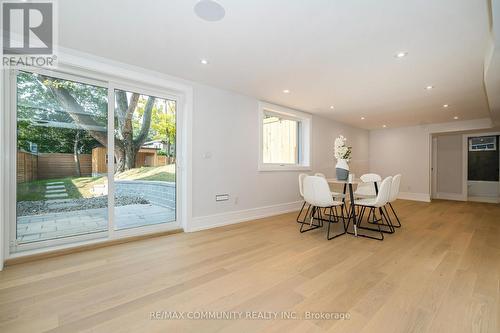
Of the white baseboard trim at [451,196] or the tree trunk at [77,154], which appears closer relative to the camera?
the tree trunk at [77,154]

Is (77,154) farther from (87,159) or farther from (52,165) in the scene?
(52,165)

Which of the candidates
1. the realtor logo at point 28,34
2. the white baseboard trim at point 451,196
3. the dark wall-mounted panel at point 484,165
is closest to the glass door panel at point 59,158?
the realtor logo at point 28,34

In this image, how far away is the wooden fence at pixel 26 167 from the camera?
92.7 inches

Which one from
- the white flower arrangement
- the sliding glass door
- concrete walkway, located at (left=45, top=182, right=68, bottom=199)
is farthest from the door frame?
the white flower arrangement

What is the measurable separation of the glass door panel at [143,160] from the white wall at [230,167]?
1.32 feet

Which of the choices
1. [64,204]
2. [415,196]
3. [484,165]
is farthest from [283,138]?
[484,165]

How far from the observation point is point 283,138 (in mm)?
5152

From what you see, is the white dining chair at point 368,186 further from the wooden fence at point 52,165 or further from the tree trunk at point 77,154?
the tree trunk at point 77,154

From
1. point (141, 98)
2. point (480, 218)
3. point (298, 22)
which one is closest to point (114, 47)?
point (141, 98)

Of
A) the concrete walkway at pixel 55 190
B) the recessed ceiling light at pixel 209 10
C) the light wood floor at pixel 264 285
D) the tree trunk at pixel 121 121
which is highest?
the recessed ceiling light at pixel 209 10

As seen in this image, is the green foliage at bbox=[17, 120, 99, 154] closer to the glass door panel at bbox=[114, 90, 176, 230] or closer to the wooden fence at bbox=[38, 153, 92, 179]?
the wooden fence at bbox=[38, 153, 92, 179]

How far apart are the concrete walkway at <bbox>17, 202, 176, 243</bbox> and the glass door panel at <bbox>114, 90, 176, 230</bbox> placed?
0.04ft

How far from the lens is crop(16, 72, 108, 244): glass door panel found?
7.88 feet

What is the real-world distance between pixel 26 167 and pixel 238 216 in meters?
2.87
